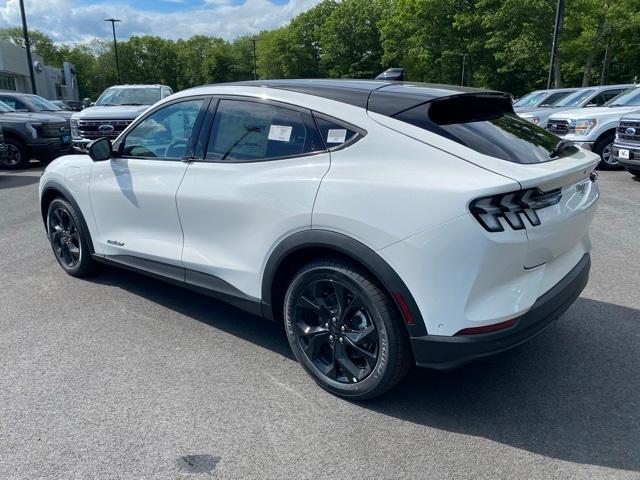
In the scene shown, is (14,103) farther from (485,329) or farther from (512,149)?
(485,329)

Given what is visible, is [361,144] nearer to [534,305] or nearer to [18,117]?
[534,305]

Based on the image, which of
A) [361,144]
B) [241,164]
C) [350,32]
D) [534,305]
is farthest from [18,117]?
[350,32]

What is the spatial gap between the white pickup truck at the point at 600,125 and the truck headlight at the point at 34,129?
11.9m

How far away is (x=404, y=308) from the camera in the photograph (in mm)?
2562

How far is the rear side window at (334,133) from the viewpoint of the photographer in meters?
2.86

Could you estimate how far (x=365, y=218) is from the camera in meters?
2.60

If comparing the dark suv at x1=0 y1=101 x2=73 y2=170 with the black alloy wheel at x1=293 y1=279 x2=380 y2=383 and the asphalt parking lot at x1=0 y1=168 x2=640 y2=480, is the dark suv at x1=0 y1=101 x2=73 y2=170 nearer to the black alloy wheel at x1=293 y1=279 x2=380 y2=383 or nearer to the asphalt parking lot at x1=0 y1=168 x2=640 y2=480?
the asphalt parking lot at x1=0 y1=168 x2=640 y2=480

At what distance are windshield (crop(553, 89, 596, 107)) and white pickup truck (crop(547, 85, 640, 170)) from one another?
7.66 ft

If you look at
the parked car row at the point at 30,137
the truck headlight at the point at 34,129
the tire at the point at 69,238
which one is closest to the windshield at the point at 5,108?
the parked car row at the point at 30,137

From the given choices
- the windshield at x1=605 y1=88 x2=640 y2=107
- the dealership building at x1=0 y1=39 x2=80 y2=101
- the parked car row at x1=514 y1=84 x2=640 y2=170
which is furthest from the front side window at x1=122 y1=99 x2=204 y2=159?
the dealership building at x1=0 y1=39 x2=80 y2=101

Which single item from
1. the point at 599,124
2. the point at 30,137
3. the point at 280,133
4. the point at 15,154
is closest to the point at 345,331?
the point at 280,133

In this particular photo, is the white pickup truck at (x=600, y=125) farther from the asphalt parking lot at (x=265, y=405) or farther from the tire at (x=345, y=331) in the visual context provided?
the tire at (x=345, y=331)

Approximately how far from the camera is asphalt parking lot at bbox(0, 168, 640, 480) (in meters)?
2.47

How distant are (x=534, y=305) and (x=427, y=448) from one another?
0.87 metres
